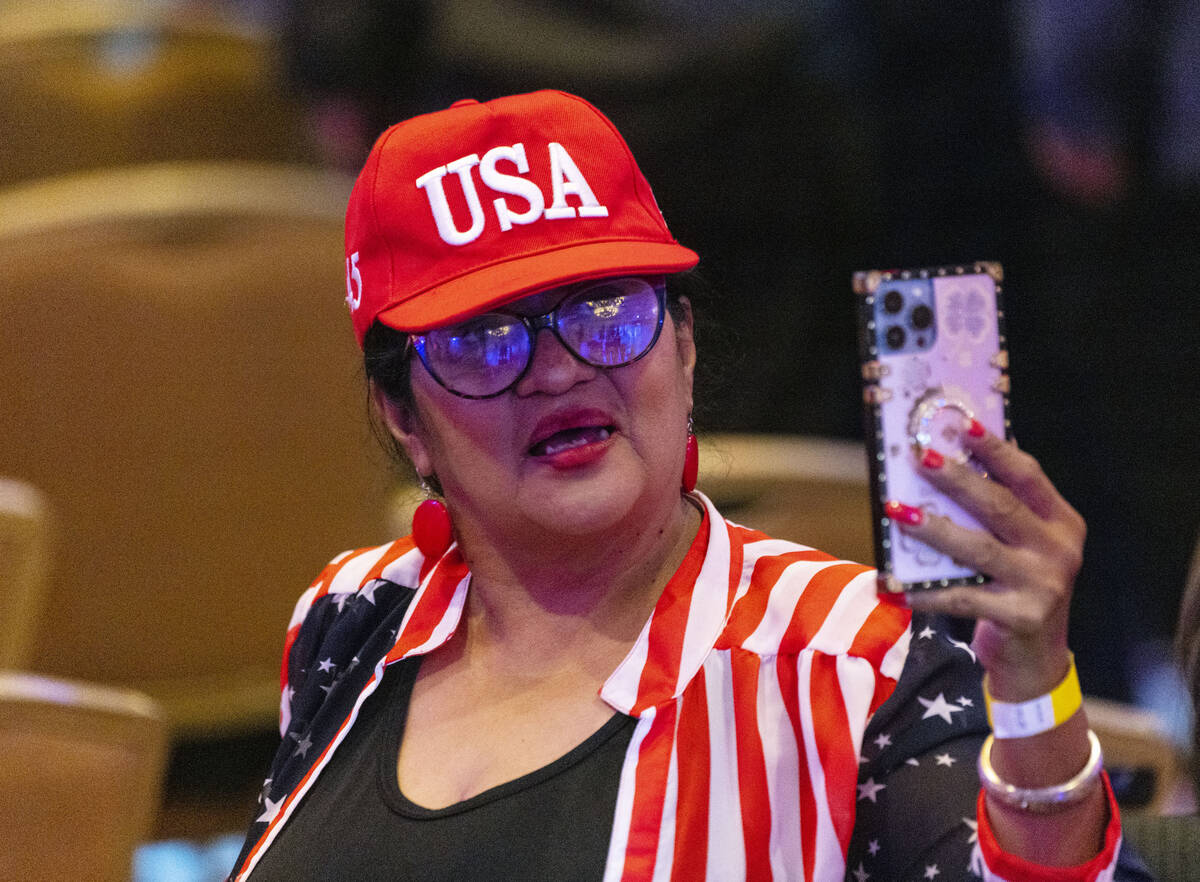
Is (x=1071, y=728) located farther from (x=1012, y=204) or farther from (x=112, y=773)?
(x=1012, y=204)

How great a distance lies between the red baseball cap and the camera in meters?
1.50

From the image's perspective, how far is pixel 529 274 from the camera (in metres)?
1.48

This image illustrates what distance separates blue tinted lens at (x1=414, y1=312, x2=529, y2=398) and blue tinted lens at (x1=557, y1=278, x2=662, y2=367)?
0.05 m

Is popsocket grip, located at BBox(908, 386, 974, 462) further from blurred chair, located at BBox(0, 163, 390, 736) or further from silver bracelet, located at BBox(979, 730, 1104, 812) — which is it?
blurred chair, located at BBox(0, 163, 390, 736)

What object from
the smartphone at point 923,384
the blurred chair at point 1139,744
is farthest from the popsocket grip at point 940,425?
the blurred chair at point 1139,744

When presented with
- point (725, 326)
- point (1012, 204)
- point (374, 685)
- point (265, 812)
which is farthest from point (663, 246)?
point (1012, 204)

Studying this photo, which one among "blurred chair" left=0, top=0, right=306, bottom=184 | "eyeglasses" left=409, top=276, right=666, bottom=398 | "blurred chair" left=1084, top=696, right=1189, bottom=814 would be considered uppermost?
"blurred chair" left=0, top=0, right=306, bottom=184

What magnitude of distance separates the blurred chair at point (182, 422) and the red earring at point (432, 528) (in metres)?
1.11

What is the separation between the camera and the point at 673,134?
4.88 metres

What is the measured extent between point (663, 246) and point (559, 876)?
63cm

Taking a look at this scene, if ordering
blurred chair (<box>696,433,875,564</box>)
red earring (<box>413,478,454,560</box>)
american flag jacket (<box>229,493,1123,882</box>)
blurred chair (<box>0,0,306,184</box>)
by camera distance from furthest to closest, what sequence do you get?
blurred chair (<box>0,0,306,184</box>), blurred chair (<box>696,433,875,564</box>), red earring (<box>413,478,454,560</box>), american flag jacket (<box>229,493,1123,882</box>)

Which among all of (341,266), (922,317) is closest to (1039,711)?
(922,317)

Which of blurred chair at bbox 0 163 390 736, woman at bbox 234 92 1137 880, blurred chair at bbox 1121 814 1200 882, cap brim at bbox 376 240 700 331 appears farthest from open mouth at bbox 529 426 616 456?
blurred chair at bbox 0 163 390 736

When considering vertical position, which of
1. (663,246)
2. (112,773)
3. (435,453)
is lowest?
(112,773)
